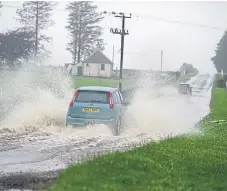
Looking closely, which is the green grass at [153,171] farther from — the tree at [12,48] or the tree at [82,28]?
the tree at [82,28]

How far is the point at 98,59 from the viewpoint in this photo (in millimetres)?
99688

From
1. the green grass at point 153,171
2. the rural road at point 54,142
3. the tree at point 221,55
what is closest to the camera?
the green grass at point 153,171

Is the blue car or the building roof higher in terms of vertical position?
the building roof

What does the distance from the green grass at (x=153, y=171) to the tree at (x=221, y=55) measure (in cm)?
12559

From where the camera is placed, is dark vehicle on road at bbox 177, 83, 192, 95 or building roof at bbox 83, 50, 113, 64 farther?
building roof at bbox 83, 50, 113, 64

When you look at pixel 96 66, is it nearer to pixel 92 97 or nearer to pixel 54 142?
pixel 92 97

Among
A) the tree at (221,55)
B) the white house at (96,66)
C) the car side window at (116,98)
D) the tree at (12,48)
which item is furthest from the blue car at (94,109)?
the tree at (221,55)

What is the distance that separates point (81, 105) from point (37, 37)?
66444 millimetres

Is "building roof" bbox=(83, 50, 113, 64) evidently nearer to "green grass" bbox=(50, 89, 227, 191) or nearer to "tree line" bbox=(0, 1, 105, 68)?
"tree line" bbox=(0, 1, 105, 68)

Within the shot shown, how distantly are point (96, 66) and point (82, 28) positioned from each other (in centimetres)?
786

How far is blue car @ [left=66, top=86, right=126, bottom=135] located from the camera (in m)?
18.4

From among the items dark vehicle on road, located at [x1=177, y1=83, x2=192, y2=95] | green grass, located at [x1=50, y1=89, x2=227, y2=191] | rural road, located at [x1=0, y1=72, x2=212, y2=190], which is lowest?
dark vehicle on road, located at [x1=177, y1=83, x2=192, y2=95]

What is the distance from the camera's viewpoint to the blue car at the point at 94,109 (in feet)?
60.3

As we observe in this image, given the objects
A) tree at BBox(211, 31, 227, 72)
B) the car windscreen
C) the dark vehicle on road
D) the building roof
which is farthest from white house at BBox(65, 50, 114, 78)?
the car windscreen
